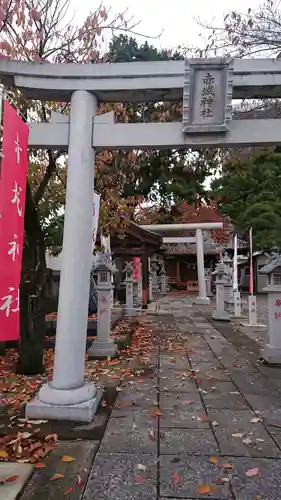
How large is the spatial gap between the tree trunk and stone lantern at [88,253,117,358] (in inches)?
65.5

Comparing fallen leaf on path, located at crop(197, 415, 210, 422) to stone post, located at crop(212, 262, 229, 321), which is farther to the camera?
stone post, located at crop(212, 262, 229, 321)

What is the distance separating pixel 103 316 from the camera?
25.5 feet

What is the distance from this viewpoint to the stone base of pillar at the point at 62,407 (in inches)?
162

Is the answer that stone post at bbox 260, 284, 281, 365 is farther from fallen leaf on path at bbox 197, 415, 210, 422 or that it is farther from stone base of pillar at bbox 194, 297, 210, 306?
stone base of pillar at bbox 194, 297, 210, 306

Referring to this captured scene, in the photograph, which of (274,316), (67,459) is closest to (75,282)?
(67,459)

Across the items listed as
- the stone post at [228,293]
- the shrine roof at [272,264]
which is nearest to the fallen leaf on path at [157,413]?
the shrine roof at [272,264]

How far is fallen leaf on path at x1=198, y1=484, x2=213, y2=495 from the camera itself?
2773 millimetres

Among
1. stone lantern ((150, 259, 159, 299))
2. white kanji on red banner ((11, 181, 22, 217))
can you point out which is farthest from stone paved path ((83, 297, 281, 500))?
stone lantern ((150, 259, 159, 299))

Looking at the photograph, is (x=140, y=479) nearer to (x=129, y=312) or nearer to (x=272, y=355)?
(x=272, y=355)

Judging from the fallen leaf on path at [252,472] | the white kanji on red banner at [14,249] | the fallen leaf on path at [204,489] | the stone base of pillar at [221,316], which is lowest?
the fallen leaf on path at [204,489]

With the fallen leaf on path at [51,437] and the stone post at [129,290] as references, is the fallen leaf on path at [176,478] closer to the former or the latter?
the fallen leaf on path at [51,437]

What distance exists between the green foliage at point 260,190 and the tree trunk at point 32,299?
5.24 meters

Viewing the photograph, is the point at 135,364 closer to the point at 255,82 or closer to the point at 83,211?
the point at 83,211

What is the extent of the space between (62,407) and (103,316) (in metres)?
3.68
